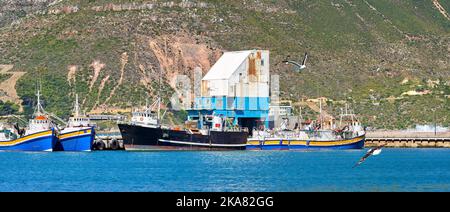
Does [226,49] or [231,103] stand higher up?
[226,49]

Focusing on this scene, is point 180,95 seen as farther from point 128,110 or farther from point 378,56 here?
point 378,56

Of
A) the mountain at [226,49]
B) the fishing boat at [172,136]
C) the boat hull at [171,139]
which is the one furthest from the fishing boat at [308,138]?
the mountain at [226,49]

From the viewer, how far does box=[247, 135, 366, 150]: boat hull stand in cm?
12131

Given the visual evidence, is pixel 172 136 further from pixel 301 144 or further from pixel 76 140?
pixel 301 144

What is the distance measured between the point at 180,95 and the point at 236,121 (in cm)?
3612

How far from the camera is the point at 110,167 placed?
3369 inches

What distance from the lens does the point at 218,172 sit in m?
78.7

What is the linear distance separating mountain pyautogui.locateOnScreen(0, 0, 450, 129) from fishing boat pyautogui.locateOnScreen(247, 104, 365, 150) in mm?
32287

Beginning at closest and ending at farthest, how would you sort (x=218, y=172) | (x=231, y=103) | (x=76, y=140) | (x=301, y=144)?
(x=218, y=172), (x=76, y=140), (x=301, y=144), (x=231, y=103)

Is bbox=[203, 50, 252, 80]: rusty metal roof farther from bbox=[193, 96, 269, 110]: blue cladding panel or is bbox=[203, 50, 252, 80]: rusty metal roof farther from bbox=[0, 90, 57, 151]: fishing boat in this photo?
bbox=[0, 90, 57, 151]: fishing boat

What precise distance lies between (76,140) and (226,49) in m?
60.0

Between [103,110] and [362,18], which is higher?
[362,18]

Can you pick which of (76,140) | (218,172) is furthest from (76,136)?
(218,172)
